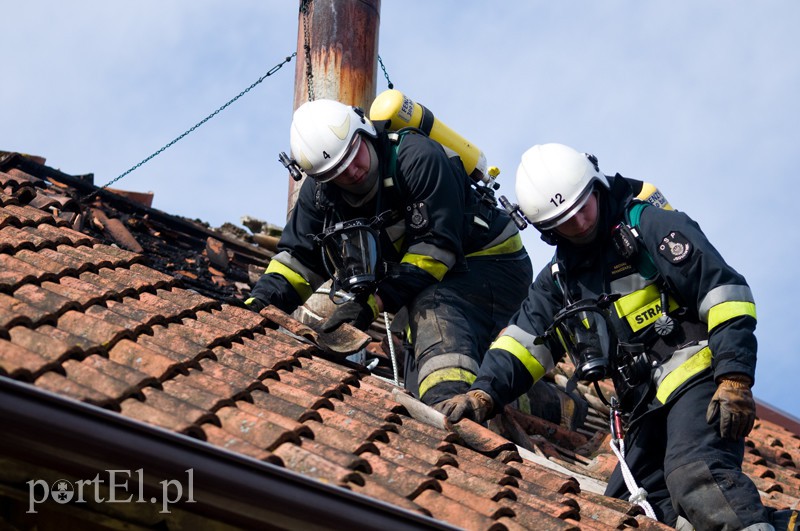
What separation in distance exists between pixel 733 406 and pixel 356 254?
7.30 feet

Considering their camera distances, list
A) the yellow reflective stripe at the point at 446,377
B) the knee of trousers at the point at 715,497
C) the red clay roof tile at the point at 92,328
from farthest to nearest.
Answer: the yellow reflective stripe at the point at 446,377, the knee of trousers at the point at 715,497, the red clay roof tile at the point at 92,328

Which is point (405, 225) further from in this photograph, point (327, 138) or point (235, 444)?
point (235, 444)

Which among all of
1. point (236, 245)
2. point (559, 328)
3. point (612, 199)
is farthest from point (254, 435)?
point (236, 245)

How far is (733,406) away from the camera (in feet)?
16.2

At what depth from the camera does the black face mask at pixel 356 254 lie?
20.8ft

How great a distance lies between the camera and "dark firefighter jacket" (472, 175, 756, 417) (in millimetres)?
5184

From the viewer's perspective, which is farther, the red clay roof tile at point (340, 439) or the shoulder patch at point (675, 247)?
the shoulder patch at point (675, 247)

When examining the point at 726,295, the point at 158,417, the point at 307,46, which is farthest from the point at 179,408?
the point at 307,46

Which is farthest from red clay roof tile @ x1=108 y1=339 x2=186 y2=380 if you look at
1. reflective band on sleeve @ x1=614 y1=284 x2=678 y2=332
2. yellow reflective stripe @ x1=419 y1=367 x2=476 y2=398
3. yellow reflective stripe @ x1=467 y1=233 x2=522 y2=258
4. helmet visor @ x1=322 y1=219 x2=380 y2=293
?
yellow reflective stripe @ x1=467 y1=233 x2=522 y2=258

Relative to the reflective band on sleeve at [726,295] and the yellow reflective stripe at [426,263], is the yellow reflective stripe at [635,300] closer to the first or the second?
the reflective band on sleeve at [726,295]

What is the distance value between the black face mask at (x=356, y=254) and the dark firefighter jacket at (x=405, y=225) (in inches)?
6.3

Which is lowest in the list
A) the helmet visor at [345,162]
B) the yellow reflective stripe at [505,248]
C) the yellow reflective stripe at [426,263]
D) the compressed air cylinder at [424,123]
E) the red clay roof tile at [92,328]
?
the red clay roof tile at [92,328]

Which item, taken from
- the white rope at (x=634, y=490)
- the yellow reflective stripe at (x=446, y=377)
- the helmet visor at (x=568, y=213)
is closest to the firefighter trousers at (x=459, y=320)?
the yellow reflective stripe at (x=446, y=377)

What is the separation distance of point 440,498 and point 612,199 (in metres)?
2.15
